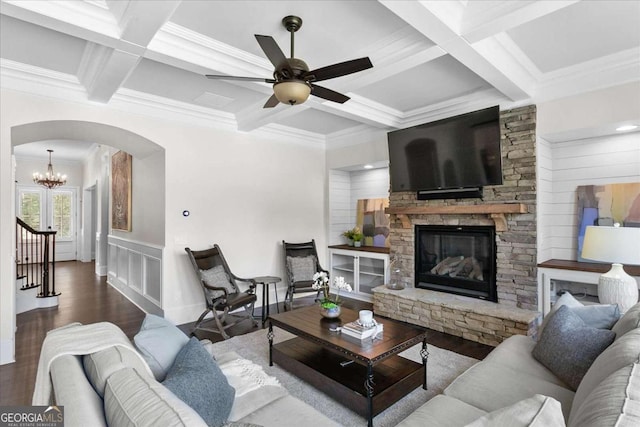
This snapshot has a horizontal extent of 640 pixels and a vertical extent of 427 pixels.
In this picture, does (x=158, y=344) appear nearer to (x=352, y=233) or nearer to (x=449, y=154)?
(x=449, y=154)

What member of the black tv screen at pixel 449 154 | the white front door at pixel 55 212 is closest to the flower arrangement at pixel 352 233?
→ the black tv screen at pixel 449 154

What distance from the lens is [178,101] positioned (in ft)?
13.9

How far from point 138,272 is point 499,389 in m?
5.09

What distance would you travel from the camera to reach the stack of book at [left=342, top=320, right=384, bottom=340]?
2.55m

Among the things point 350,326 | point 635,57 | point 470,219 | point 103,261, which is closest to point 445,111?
point 470,219

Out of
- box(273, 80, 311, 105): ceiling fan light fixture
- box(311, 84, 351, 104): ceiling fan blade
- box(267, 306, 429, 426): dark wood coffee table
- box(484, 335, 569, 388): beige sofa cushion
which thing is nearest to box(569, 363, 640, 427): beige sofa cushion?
box(484, 335, 569, 388): beige sofa cushion

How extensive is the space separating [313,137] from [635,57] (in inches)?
160

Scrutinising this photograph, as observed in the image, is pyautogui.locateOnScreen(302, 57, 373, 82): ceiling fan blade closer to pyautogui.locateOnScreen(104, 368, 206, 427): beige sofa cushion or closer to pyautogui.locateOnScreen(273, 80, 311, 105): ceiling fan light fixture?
pyautogui.locateOnScreen(273, 80, 311, 105): ceiling fan light fixture

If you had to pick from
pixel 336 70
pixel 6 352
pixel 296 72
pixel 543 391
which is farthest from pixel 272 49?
pixel 6 352

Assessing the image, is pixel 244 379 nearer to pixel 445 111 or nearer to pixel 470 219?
pixel 470 219

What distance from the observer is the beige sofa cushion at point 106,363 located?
120 centimetres

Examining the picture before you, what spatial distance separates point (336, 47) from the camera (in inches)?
116

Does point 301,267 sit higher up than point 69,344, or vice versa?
point 69,344

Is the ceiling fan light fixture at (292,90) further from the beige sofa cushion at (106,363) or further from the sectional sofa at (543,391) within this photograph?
the sectional sofa at (543,391)
